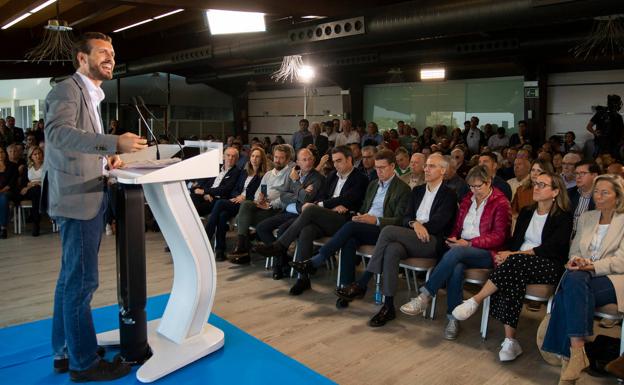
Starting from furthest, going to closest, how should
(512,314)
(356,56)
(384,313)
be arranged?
(356,56), (384,313), (512,314)

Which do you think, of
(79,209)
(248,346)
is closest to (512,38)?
(248,346)

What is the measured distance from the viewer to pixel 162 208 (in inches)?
93.9

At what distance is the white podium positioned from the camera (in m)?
2.30

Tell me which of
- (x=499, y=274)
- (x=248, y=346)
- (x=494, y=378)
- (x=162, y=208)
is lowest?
(x=494, y=378)

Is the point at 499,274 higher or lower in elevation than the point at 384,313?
higher

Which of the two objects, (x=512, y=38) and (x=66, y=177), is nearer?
(x=66, y=177)

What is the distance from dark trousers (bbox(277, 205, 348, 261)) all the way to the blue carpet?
53.9 inches

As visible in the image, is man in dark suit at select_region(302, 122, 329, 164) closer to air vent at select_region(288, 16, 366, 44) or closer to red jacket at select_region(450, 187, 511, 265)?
air vent at select_region(288, 16, 366, 44)

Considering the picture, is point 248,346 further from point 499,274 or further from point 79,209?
point 499,274

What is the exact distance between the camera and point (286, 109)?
1591cm

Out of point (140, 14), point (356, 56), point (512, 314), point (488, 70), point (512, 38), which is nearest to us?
point (512, 314)

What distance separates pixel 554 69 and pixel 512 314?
886 centimetres

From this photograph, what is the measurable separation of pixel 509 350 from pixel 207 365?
1.71 metres

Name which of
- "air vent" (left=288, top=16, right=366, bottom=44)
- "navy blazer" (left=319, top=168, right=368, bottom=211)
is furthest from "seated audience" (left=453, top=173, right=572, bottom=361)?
"air vent" (left=288, top=16, right=366, bottom=44)
